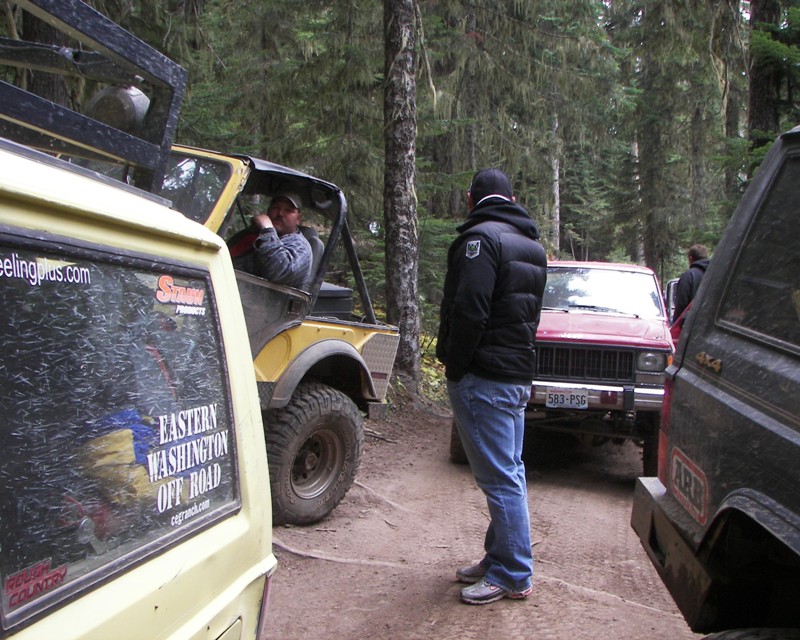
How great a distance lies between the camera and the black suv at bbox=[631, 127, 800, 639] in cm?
209

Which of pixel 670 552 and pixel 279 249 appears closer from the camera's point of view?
pixel 670 552

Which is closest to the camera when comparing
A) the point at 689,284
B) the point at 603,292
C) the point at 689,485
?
the point at 689,485

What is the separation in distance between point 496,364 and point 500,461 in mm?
522

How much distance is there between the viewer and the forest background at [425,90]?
30.1 feet

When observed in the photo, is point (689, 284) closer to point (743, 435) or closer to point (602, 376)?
point (602, 376)

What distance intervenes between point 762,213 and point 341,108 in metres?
9.80

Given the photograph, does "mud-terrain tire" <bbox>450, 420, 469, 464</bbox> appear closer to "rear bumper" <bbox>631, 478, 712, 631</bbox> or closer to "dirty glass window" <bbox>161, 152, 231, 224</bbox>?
"dirty glass window" <bbox>161, 152, 231, 224</bbox>

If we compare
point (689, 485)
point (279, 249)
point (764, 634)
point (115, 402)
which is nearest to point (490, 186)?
point (279, 249)

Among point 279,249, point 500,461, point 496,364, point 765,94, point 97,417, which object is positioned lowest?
point 500,461

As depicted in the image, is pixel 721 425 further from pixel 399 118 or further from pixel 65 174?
pixel 399 118

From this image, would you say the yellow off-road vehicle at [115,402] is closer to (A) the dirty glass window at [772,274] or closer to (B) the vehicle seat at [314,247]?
(A) the dirty glass window at [772,274]

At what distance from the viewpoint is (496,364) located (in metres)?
3.88

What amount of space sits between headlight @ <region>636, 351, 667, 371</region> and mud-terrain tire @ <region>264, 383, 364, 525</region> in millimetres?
2770

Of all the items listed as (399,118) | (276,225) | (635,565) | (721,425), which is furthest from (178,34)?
(721,425)
